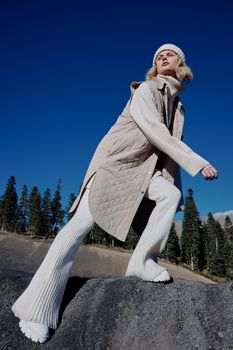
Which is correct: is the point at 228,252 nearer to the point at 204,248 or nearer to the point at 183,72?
the point at 204,248

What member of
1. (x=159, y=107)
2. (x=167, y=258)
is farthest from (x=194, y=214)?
(x=159, y=107)

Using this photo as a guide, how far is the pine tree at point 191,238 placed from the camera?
62844 mm

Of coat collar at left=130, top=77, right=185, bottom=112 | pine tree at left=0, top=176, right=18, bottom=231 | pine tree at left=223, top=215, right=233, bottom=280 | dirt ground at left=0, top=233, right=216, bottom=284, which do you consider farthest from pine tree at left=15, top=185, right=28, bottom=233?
coat collar at left=130, top=77, right=185, bottom=112

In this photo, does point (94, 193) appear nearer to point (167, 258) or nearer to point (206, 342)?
point (206, 342)

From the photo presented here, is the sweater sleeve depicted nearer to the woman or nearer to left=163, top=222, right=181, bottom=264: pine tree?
the woman

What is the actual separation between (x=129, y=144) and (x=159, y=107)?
510mm

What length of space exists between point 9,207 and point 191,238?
119 ft

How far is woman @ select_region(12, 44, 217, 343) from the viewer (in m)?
2.64

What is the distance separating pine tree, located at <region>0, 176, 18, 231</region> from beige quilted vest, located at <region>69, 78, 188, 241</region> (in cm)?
6867

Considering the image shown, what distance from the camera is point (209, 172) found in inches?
107

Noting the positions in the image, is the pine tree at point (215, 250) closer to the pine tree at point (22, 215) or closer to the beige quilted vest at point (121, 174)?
the pine tree at point (22, 215)

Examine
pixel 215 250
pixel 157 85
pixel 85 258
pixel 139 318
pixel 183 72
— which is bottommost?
pixel 139 318

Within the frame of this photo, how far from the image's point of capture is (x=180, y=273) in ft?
132

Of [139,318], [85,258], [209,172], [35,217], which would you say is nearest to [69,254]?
[139,318]
